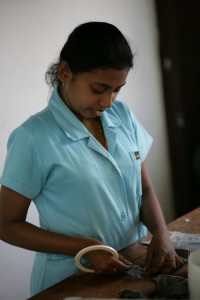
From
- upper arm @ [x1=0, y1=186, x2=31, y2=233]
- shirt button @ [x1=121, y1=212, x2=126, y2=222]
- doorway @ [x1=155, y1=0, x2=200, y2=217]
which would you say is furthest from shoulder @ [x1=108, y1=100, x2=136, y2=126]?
doorway @ [x1=155, y1=0, x2=200, y2=217]

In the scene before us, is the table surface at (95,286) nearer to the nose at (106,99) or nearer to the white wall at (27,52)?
the nose at (106,99)

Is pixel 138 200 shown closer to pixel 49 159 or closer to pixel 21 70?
pixel 49 159

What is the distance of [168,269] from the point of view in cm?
105

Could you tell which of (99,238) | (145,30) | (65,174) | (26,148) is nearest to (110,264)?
(99,238)

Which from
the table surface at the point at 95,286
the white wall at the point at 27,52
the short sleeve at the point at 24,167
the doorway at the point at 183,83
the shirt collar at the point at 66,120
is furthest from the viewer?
the white wall at the point at 27,52

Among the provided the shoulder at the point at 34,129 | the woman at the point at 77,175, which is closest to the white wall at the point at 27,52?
the woman at the point at 77,175

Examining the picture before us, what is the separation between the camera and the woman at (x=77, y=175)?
3.49 ft

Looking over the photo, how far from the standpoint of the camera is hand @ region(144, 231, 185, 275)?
3.43 feet

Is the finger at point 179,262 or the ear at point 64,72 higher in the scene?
the ear at point 64,72

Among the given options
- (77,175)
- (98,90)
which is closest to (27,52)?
(98,90)

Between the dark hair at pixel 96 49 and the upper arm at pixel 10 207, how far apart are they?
0.39m

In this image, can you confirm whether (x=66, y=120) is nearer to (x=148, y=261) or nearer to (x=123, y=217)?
(x=123, y=217)

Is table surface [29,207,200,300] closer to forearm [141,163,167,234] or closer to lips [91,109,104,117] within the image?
forearm [141,163,167,234]

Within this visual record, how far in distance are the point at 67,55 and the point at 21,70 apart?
0.73m
